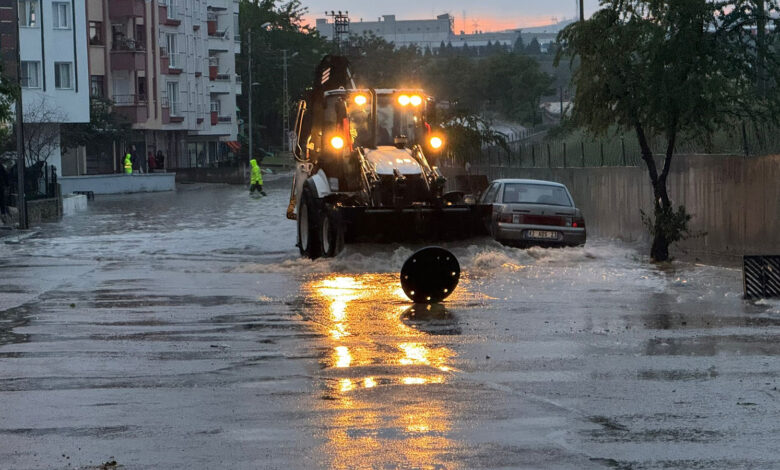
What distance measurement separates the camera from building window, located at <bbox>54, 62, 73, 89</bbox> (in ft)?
251

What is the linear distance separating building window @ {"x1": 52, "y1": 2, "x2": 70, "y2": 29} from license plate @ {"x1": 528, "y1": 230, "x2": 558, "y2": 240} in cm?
5499

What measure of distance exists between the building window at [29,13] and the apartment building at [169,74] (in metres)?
13.0

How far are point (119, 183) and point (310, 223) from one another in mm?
52010

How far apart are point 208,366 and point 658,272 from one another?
1220cm

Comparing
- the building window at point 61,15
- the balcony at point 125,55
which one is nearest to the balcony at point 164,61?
the balcony at point 125,55

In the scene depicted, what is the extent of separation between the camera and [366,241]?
2417 cm

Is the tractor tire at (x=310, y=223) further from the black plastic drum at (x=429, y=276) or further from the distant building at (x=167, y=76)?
the distant building at (x=167, y=76)

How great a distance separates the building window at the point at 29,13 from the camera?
74.9 m

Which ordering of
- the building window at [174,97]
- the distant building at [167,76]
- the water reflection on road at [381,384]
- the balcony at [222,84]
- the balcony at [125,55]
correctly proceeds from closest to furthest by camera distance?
the water reflection on road at [381,384], the distant building at [167,76], the balcony at [125,55], the building window at [174,97], the balcony at [222,84]

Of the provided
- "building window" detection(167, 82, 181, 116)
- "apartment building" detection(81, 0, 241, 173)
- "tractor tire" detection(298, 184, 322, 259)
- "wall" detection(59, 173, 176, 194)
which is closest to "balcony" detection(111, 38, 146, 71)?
"apartment building" detection(81, 0, 241, 173)

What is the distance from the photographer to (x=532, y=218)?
87.9 ft

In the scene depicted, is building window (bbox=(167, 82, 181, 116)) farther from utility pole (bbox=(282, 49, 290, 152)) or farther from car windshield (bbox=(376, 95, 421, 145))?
car windshield (bbox=(376, 95, 421, 145))

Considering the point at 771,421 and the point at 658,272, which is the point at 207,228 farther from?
the point at 771,421

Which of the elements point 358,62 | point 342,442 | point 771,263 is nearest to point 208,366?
point 342,442
